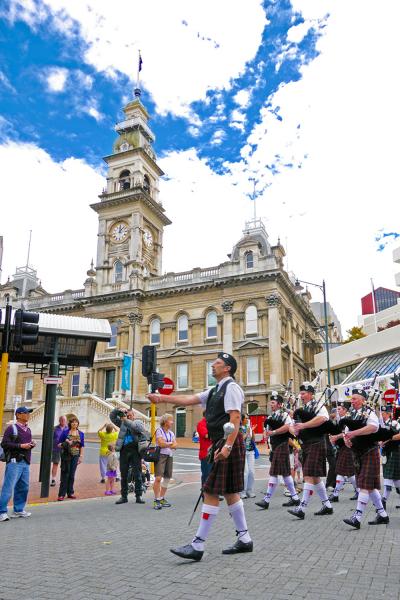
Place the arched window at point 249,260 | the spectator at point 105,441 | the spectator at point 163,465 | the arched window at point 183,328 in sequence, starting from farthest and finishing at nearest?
the arched window at point 183,328 < the arched window at point 249,260 < the spectator at point 105,441 < the spectator at point 163,465

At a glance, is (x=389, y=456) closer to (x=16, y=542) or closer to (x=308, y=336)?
(x=16, y=542)

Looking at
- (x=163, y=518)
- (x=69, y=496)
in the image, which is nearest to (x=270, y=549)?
(x=163, y=518)

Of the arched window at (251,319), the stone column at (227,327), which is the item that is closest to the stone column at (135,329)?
the stone column at (227,327)

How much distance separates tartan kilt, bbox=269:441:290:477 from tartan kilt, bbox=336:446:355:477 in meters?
A: 1.78

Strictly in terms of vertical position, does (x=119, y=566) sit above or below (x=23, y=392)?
below

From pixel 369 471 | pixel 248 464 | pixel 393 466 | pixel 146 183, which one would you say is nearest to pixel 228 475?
pixel 369 471

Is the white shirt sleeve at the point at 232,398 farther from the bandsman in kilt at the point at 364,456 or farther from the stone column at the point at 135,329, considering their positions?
the stone column at the point at 135,329

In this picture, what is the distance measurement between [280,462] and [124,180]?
48.4 metres

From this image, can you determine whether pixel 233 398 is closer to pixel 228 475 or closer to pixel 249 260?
pixel 228 475

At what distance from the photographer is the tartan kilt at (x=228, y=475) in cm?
577

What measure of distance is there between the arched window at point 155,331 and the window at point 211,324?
194 inches

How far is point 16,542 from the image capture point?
6762mm

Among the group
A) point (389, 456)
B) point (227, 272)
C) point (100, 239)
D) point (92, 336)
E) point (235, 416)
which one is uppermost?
point (100, 239)

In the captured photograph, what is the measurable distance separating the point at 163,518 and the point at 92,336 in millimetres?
5663
